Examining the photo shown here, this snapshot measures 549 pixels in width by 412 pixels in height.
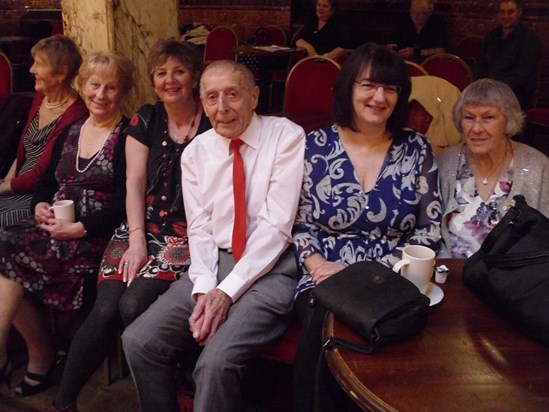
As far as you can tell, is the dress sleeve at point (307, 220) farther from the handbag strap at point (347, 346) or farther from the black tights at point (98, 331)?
the handbag strap at point (347, 346)

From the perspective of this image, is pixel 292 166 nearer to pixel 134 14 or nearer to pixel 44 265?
pixel 44 265

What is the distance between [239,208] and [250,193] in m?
0.08

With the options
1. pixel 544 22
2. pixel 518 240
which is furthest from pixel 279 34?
pixel 518 240

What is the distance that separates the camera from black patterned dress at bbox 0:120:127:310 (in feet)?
7.47

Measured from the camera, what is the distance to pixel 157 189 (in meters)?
2.32

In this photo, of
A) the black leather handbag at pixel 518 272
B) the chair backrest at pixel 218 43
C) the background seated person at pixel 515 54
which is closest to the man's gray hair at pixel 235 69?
the black leather handbag at pixel 518 272

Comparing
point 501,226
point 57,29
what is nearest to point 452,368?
point 501,226

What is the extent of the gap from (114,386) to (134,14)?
177cm

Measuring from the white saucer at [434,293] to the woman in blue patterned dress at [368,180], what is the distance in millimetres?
349

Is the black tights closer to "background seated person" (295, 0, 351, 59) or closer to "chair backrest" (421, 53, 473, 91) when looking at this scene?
"chair backrest" (421, 53, 473, 91)

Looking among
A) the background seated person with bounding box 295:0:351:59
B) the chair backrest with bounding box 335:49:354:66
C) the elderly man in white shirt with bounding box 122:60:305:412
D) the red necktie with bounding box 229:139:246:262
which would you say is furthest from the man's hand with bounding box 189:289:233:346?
the background seated person with bounding box 295:0:351:59

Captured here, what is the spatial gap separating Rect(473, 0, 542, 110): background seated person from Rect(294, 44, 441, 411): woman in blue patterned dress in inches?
115

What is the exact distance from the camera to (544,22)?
6.48 metres

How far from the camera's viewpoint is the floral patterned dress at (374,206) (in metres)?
1.94
